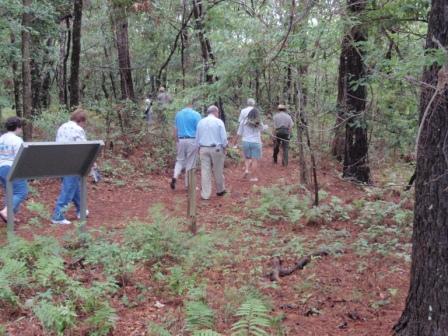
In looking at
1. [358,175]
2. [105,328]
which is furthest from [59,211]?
[358,175]

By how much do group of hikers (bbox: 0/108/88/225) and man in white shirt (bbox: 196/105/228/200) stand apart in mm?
3089

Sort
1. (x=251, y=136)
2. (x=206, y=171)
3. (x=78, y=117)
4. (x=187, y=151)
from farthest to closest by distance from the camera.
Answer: (x=251, y=136)
(x=187, y=151)
(x=206, y=171)
(x=78, y=117)

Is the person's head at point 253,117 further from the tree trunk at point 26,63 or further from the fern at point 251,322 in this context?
the fern at point 251,322

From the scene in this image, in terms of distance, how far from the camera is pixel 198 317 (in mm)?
4805

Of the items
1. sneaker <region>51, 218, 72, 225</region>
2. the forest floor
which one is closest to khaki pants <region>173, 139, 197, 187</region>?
the forest floor

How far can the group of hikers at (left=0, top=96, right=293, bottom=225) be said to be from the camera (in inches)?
322

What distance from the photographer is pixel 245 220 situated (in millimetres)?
9180

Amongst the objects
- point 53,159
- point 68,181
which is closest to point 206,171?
point 68,181

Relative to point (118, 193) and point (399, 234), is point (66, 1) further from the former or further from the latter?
point (399, 234)

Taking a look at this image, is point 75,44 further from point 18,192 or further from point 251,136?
point 18,192

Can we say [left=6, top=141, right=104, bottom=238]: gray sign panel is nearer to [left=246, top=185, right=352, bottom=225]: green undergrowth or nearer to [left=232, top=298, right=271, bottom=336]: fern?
[left=246, top=185, right=352, bottom=225]: green undergrowth

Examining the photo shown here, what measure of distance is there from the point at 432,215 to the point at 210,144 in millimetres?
7690

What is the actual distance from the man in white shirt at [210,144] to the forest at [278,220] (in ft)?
1.85

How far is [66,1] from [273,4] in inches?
384
